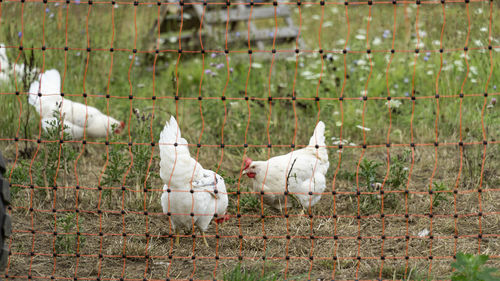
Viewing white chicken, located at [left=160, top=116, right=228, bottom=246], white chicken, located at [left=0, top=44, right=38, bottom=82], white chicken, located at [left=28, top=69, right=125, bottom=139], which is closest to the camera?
white chicken, located at [left=160, top=116, right=228, bottom=246]

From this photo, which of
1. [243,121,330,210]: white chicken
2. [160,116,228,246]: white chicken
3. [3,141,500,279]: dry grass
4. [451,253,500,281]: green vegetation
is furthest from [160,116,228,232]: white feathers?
[451,253,500,281]: green vegetation

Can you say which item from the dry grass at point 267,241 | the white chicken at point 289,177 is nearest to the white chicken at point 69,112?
the dry grass at point 267,241

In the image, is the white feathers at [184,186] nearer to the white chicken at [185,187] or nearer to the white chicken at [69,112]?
the white chicken at [185,187]

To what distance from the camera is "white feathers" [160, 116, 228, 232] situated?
3555 millimetres

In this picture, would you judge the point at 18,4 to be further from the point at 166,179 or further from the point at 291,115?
the point at 166,179

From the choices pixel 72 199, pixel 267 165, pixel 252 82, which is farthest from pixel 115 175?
pixel 252 82

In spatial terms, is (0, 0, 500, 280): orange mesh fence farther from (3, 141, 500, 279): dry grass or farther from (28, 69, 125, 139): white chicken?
(28, 69, 125, 139): white chicken

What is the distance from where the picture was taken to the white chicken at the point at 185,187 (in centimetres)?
355

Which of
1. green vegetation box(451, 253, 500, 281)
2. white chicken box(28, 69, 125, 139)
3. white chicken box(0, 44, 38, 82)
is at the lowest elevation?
green vegetation box(451, 253, 500, 281)

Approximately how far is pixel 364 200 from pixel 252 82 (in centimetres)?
248

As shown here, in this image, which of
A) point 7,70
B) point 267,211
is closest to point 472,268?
point 267,211

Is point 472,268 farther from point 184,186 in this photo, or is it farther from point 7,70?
point 7,70

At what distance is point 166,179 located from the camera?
11.8ft

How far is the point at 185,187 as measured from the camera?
364cm
